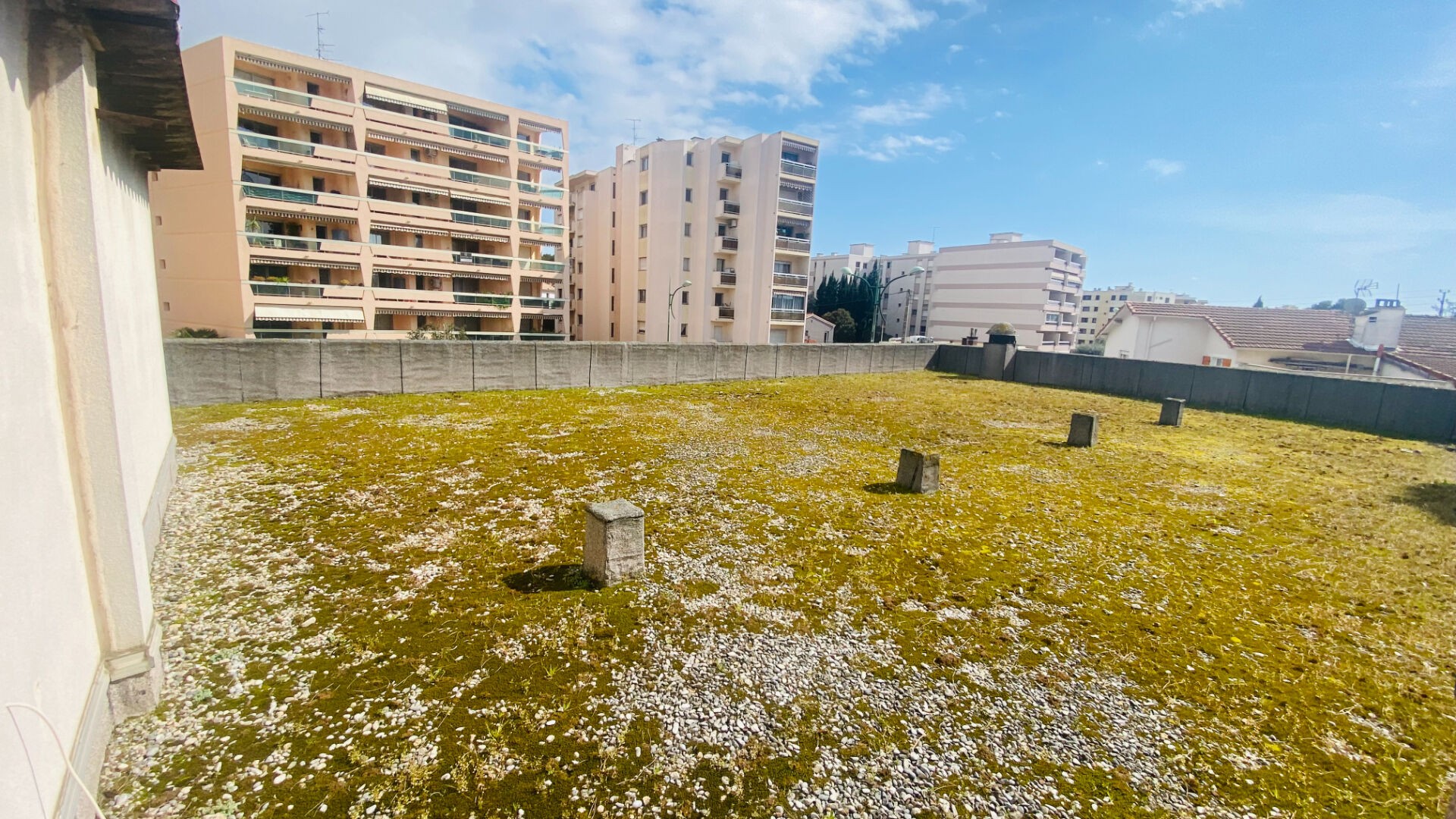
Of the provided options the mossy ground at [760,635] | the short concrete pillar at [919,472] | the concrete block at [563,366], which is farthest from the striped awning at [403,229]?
the short concrete pillar at [919,472]

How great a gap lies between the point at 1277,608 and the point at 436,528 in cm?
939

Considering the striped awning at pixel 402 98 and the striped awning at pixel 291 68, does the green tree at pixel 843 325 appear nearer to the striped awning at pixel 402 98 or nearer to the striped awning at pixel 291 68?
the striped awning at pixel 402 98

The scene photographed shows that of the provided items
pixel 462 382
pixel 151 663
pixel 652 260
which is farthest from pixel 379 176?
pixel 151 663

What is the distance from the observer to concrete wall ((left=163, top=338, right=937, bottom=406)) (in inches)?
534

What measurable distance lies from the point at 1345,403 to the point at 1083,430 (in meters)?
12.5

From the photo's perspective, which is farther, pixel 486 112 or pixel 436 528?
pixel 486 112

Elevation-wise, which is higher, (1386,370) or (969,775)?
(1386,370)

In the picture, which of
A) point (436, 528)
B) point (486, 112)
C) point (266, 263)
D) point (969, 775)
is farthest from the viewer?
point (486, 112)

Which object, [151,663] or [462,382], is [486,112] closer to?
[462,382]

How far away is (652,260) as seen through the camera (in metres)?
46.5

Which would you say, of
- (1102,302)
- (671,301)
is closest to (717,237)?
(671,301)

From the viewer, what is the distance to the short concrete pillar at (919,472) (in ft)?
31.0

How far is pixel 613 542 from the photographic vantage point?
5934 millimetres

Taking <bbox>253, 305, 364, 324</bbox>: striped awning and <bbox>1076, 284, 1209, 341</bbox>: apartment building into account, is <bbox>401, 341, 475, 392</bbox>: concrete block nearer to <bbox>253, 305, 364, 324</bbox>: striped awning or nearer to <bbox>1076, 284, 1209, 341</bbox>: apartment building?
<bbox>253, 305, 364, 324</bbox>: striped awning
